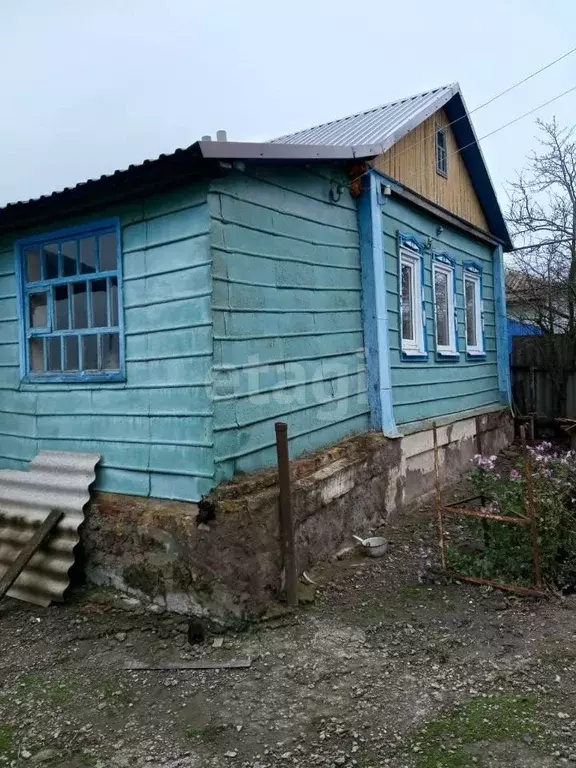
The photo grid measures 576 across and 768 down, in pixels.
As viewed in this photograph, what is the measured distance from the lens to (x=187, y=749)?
3.10m

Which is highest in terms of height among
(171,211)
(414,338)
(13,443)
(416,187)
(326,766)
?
(416,187)

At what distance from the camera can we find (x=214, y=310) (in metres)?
4.59

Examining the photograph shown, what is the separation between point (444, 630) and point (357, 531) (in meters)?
1.85

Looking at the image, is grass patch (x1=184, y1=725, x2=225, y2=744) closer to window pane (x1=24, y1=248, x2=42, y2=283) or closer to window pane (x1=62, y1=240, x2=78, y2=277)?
window pane (x1=62, y1=240, x2=78, y2=277)

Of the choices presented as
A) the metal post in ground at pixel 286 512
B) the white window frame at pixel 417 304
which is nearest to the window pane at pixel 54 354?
the metal post in ground at pixel 286 512

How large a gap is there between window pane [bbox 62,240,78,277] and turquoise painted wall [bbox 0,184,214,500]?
0.59ft

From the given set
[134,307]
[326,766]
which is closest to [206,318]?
[134,307]

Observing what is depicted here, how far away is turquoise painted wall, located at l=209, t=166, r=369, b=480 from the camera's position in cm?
471

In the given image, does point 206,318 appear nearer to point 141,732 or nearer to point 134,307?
point 134,307

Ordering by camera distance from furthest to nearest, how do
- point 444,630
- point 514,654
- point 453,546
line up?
point 453,546 → point 444,630 → point 514,654

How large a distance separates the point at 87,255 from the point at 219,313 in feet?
5.23

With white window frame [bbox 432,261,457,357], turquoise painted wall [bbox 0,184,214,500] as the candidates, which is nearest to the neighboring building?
turquoise painted wall [bbox 0,184,214,500]

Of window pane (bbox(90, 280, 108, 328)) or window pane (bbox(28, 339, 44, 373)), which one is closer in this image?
window pane (bbox(90, 280, 108, 328))

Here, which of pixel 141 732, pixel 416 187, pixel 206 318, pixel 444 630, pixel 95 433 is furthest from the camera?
pixel 416 187
